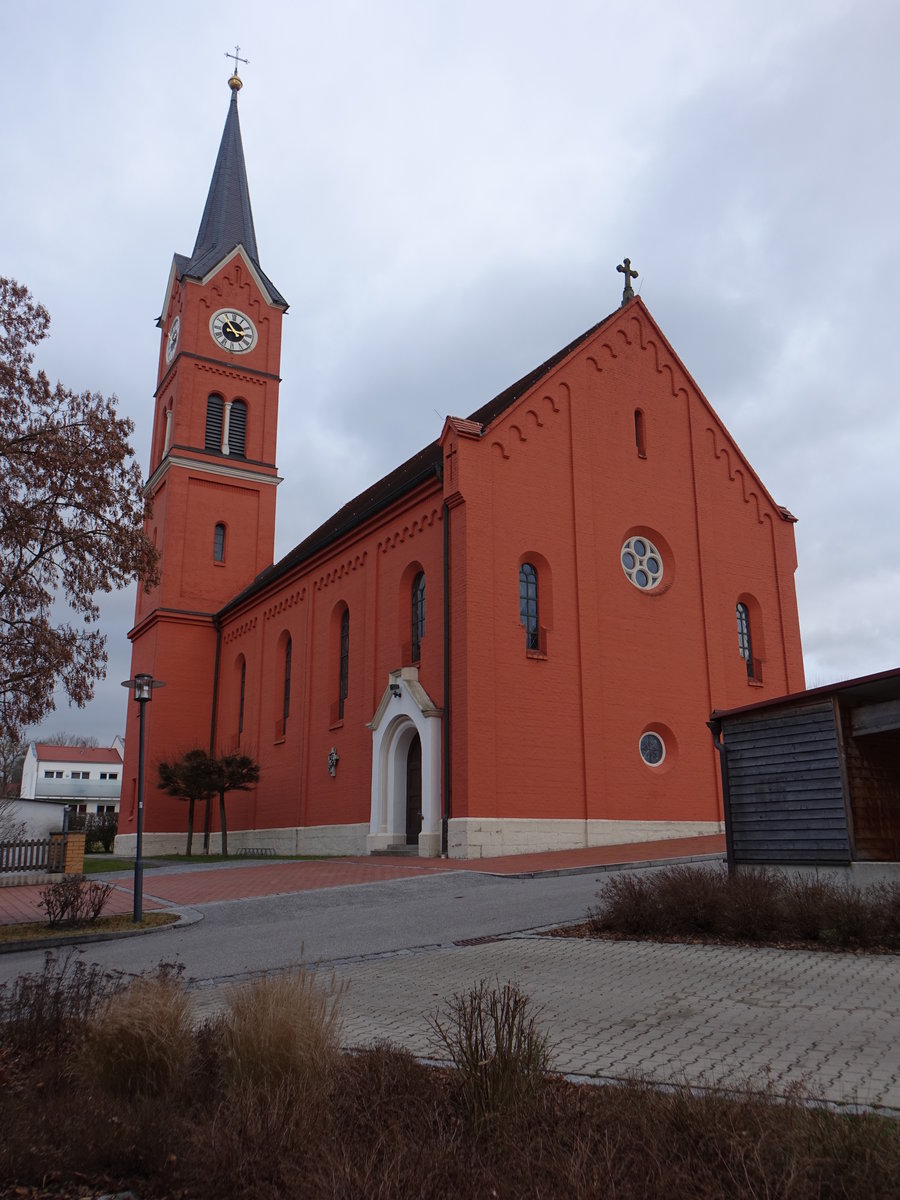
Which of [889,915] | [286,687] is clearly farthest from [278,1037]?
[286,687]

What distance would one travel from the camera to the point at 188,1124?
4.32m

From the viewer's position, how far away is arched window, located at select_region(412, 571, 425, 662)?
935 inches

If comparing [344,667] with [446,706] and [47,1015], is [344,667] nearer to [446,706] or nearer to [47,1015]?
[446,706]

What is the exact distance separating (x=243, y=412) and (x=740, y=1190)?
40.3 m

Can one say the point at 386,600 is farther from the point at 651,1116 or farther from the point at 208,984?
the point at 651,1116

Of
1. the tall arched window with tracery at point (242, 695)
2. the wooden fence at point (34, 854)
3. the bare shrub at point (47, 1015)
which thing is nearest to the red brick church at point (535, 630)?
the tall arched window with tracery at point (242, 695)

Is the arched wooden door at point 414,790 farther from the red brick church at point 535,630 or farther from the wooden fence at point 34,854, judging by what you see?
the wooden fence at point 34,854

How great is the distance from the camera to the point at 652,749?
23.4 metres

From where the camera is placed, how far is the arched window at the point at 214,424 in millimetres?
39656

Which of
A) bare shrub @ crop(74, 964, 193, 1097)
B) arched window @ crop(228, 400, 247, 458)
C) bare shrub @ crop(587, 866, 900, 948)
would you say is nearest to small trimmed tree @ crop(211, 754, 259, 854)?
arched window @ crop(228, 400, 247, 458)

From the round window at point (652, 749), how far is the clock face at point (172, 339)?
2811 centimetres

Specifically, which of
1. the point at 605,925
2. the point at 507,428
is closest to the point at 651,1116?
the point at 605,925

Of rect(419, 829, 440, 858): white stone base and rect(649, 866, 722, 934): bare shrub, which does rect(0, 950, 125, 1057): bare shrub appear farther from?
rect(419, 829, 440, 858): white stone base

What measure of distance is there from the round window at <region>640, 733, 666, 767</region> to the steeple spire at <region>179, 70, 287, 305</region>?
28222 millimetres
